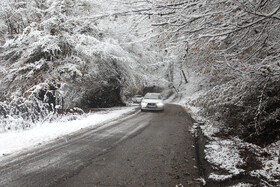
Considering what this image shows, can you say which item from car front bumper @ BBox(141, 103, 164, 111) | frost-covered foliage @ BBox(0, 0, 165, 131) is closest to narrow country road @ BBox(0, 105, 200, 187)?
frost-covered foliage @ BBox(0, 0, 165, 131)

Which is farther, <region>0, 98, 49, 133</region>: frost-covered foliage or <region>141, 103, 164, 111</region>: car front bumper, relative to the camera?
<region>141, 103, 164, 111</region>: car front bumper

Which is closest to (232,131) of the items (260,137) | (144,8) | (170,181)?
(260,137)

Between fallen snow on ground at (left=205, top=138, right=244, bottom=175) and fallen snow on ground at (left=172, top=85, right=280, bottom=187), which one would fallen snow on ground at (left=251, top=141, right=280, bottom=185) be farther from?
fallen snow on ground at (left=205, top=138, right=244, bottom=175)

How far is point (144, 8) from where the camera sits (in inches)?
150

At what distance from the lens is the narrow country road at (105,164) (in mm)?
3303

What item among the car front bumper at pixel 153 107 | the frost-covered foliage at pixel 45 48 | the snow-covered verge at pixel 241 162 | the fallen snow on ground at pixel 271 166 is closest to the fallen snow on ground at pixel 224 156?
the snow-covered verge at pixel 241 162

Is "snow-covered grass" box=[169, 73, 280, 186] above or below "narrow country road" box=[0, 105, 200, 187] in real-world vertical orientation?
below

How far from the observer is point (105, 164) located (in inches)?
158

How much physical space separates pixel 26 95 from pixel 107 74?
8.52 m

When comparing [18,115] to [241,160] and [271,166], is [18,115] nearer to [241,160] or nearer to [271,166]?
[241,160]

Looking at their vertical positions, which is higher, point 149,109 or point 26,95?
point 26,95

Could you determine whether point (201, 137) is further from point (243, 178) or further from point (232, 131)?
point (243, 178)

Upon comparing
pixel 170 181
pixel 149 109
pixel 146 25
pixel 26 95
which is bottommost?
pixel 149 109

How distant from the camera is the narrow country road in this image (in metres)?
3.30
